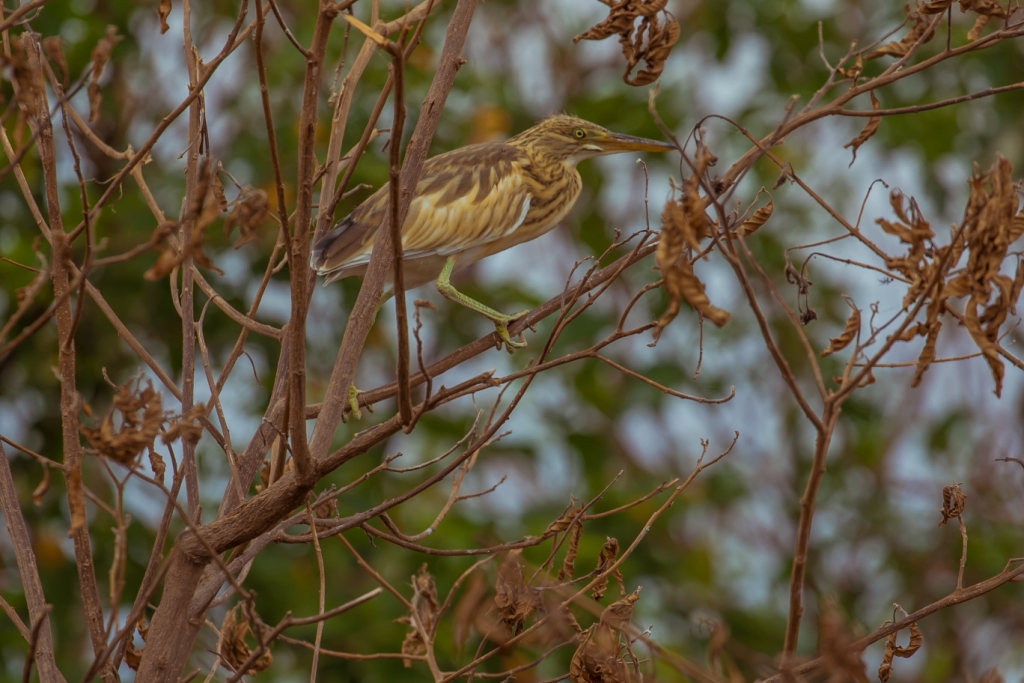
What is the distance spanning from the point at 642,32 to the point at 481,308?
1162 mm

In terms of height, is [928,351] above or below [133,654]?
below

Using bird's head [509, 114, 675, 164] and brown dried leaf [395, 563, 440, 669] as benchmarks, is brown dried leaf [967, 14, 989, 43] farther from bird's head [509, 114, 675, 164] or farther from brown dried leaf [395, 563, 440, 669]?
bird's head [509, 114, 675, 164]

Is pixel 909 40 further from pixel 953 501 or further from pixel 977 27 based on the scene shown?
pixel 953 501

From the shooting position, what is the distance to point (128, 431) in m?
1.53

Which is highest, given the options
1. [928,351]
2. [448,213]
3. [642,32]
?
[448,213]

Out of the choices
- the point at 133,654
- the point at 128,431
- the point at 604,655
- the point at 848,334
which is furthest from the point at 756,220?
the point at 133,654

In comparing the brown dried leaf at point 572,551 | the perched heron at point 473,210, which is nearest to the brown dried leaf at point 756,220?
the brown dried leaf at point 572,551

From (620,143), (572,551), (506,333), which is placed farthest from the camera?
(620,143)

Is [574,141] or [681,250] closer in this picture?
[681,250]

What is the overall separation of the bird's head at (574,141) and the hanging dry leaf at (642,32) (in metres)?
1.80

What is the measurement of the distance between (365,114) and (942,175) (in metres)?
3.21

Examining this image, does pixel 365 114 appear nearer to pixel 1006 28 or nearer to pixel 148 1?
pixel 148 1

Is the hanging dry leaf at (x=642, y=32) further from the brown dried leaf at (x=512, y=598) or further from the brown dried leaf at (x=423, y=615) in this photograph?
the brown dried leaf at (x=423, y=615)

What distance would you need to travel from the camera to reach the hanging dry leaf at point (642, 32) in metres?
1.95
